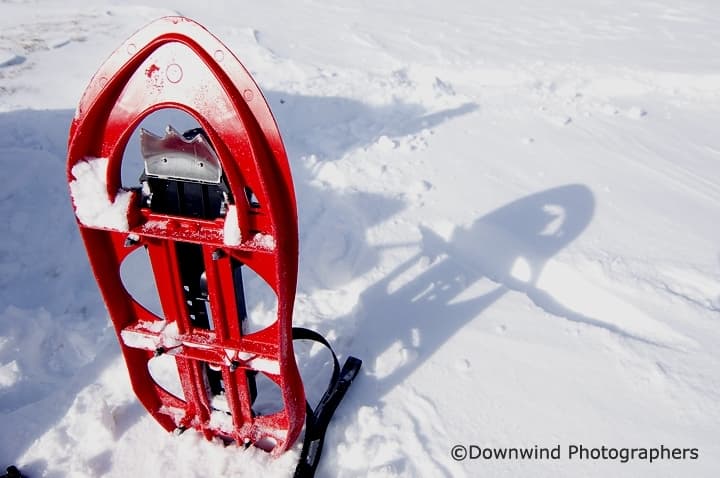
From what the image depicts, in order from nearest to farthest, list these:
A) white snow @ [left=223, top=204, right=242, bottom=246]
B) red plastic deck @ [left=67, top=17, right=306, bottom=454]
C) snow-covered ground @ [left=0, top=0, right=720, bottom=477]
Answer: red plastic deck @ [left=67, top=17, right=306, bottom=454]
white snow @ [left=223, top=204, right=242, bottom=246]
snow-covered ground @ [left=0, top=0, right=720, bottom=477]

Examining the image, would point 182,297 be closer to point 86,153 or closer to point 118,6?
point 86,153

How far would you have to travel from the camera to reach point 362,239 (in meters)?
3.39

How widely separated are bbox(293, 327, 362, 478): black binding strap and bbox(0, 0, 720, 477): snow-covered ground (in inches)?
3.0

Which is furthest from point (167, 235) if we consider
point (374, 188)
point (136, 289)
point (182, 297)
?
point (374, 188)

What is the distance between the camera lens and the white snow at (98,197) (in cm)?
164

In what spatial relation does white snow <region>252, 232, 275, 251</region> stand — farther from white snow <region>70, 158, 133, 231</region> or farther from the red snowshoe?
white snow <region>70, 158, 133, 231</region>

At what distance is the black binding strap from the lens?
203 cm

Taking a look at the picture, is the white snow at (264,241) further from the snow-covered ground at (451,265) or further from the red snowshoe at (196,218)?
the snow-covered ground at (451,265)

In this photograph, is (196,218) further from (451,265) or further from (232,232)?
→ (451,265)

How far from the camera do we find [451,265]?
3.18 meters

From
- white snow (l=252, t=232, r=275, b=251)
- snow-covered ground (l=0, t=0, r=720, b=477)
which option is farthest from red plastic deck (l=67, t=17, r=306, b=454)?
snow-covered ground (l=0, t=0, r=720, b=477)

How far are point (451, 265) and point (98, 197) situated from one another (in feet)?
7.04

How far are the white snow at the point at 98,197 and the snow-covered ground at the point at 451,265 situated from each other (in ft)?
3.46

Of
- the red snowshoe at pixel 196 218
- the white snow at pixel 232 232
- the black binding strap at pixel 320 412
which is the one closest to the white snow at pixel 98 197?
the red snowshoe at pixel 196 218
